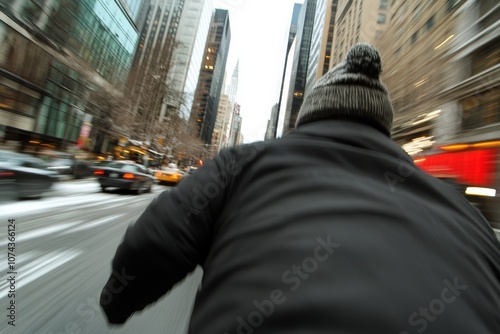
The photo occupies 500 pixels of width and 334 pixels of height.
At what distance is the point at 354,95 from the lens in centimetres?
107

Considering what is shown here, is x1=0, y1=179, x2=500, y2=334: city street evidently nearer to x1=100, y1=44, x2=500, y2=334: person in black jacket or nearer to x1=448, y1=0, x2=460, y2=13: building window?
x1=100, y1=44, x2=500, y2=334: person in black jacket

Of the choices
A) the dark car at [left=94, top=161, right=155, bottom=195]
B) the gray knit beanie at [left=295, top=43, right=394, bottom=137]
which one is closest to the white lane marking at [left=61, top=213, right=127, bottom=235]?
the dark car at [left=94, top=161, right=155, bottom=195]

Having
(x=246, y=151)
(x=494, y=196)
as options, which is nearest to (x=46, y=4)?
(x=246, y=151)

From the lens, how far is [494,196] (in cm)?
1095

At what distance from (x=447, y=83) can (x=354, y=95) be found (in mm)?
24593

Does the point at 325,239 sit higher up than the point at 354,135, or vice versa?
the point at 354,135

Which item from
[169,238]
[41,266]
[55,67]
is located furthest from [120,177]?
[55,67]

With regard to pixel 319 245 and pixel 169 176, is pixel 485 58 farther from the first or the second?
pixel 319 245

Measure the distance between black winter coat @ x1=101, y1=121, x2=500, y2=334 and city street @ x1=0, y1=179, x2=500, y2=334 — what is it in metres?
1.67

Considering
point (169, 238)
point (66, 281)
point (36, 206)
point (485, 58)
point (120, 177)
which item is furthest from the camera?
point (485, 58)

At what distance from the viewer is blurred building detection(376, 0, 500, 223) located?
14883 mm

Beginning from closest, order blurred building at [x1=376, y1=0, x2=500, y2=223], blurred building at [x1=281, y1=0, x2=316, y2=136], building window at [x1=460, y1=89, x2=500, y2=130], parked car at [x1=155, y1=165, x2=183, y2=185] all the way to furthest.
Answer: blurred building at [x1=376, y1=0, x2=500, y2=223] → building window at [x1=460, y1=89, x2=500, y2=130] → parked car at [x1=155, y1=165, x2=183, y2=185] → blurred building at [x1=281, y1=0, x2=316, y2=136]

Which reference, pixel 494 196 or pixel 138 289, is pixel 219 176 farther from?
pixel 494 196

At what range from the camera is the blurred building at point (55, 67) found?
1512 centimetres
